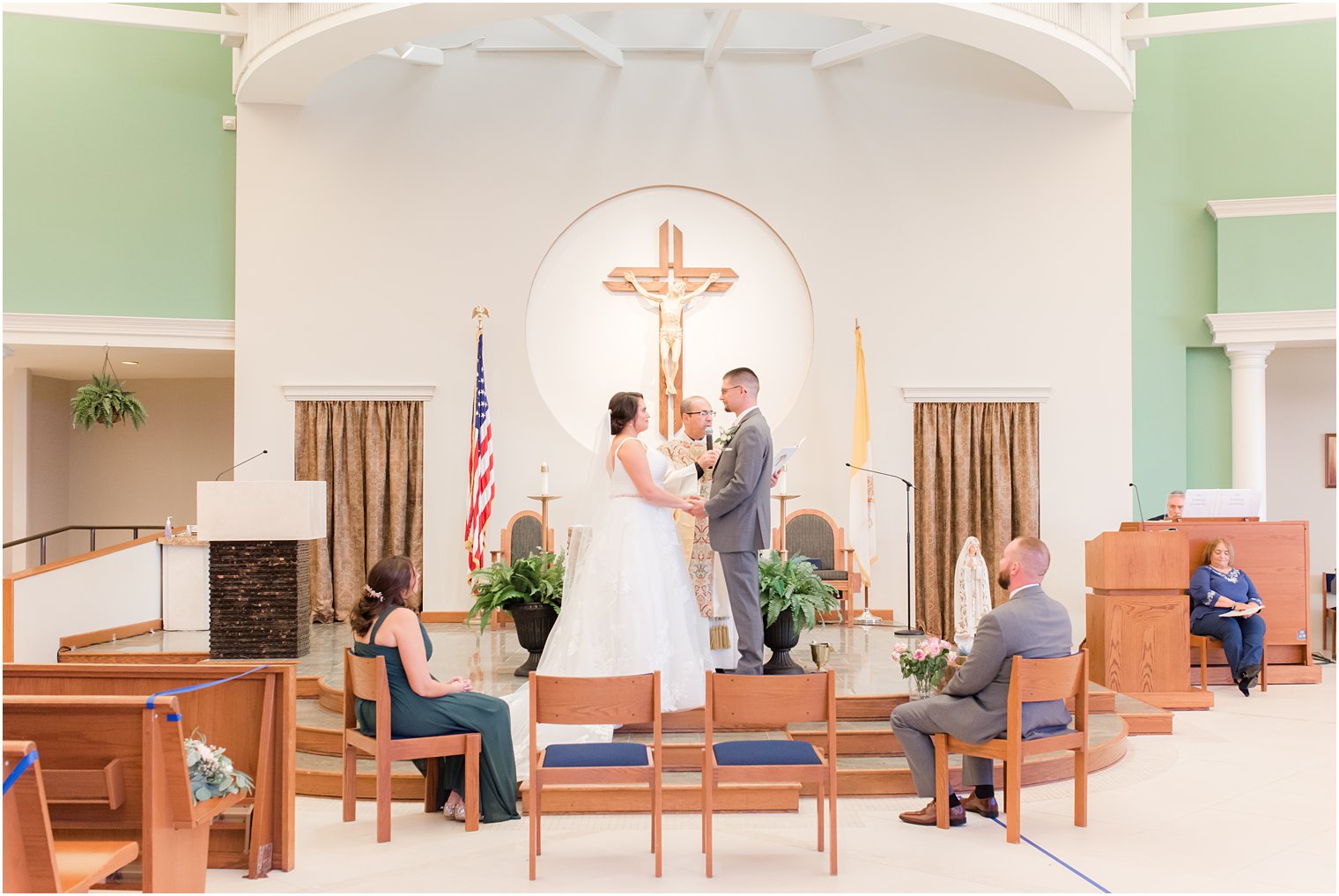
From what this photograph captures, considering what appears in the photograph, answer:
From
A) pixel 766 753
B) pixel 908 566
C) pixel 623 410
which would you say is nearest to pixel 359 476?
pixel 908 566

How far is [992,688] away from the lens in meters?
4.45

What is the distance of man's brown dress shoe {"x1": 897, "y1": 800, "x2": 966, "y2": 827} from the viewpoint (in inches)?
179

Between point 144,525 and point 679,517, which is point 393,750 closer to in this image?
point 679,517

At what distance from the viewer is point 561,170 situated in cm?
1028

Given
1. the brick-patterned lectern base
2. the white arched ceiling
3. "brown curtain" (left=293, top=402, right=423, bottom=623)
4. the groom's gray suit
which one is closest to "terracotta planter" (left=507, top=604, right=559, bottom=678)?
the groom's gray suit

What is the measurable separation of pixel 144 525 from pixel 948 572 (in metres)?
9.48

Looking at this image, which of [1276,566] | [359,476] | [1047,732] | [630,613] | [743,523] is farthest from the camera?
[359,476]

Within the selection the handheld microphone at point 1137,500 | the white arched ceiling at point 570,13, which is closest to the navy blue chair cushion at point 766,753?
the white arched ceiling at point 570,13

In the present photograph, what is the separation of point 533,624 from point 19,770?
13.9 feet

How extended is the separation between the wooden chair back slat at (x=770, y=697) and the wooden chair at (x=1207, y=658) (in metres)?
4.93

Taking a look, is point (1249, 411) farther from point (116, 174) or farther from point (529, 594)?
point (116, 174)

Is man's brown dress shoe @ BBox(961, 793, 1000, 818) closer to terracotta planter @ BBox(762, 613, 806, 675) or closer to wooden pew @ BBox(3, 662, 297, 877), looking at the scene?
terracotta planter @ BBox(762, 613, 806, 675)

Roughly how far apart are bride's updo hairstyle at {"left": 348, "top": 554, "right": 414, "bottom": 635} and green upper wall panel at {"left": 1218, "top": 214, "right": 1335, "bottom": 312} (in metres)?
8.70

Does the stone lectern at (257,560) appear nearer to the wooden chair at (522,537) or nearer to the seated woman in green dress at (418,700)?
the wooden chair at (522,537)
